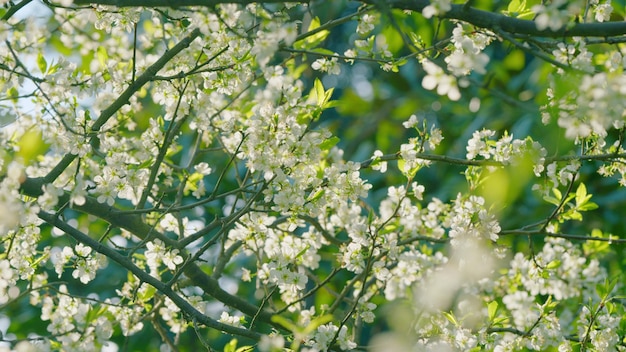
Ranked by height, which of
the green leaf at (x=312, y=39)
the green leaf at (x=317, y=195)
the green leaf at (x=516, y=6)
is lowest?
the green leaf at (x=317, y=195)

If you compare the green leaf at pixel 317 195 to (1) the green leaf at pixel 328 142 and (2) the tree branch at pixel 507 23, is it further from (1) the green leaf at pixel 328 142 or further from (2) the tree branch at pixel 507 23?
(2) the tree branch at pixel 507 23

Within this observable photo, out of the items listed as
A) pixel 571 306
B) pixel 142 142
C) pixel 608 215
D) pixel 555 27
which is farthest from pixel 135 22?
pixel 608 215

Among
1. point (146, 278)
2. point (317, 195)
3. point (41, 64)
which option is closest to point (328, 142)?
point (317, 195)

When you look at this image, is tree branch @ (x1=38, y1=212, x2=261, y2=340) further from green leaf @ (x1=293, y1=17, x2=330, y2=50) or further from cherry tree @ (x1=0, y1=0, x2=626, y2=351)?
green leaf @ (x1=293, y1=17, x2=330, y2=50)

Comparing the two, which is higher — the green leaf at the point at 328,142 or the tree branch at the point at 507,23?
the green leaf at the point at 328,142

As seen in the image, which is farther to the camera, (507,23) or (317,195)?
(317,195)

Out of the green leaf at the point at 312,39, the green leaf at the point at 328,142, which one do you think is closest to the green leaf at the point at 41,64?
the green leaf at the point at 312,39

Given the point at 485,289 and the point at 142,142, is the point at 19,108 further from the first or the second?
the point at 485,289

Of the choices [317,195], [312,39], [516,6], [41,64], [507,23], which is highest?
[41,64]

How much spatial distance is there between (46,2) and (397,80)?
4899 mm

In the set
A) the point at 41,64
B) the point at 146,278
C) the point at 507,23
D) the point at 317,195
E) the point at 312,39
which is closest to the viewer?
the point at 507,23

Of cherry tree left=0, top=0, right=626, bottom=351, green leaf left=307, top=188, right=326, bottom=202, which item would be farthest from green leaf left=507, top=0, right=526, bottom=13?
green leaf left=307, top=188, right=326, bottom=202

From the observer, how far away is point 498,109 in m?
6.01

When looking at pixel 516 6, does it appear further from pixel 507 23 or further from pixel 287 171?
pixel 287 171
